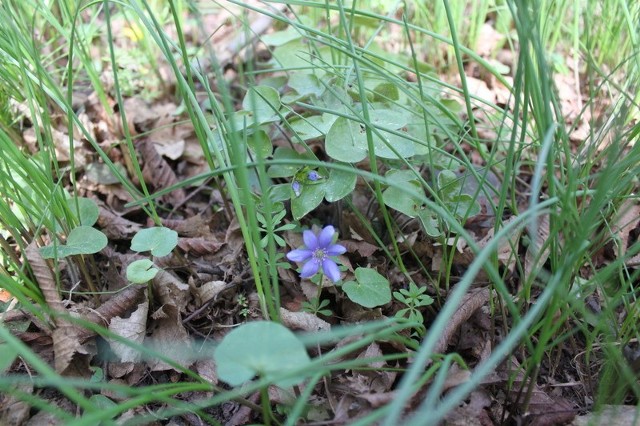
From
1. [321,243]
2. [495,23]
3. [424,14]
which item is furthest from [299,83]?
[495,23]

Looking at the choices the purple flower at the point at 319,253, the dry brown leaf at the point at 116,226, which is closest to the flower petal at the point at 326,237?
the purple flower at the point at 319,253

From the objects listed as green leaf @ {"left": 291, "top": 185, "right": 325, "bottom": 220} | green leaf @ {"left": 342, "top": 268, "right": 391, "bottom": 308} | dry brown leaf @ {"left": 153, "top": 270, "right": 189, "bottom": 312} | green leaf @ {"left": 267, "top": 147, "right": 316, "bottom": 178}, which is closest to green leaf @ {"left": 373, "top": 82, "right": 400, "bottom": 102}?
green leaf @ {"left": 267, "top": 147, "right": 316, "bottom": 178}

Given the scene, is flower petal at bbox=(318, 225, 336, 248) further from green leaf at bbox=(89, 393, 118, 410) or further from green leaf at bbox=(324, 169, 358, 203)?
green leaf at bbox=(89, 393, 118, 410)

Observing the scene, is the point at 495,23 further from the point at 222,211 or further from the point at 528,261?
the point at 222,211

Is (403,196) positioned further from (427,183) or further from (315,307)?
(315,307)

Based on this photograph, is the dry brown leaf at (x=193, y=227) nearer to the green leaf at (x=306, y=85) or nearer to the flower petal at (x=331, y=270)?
the green leaf at (x=306, y=85)

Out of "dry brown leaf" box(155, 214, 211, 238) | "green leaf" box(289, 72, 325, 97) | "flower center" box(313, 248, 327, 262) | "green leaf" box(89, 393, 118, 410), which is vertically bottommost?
"green leaf" box(89, 393, 118, 410)

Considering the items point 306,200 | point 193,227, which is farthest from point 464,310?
point 193,227
